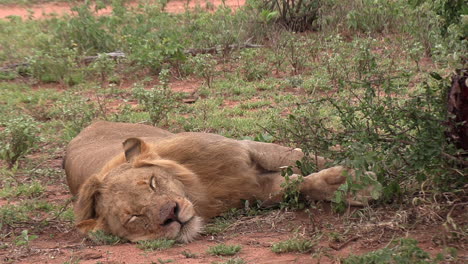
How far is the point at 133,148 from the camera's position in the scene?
4.63 metres

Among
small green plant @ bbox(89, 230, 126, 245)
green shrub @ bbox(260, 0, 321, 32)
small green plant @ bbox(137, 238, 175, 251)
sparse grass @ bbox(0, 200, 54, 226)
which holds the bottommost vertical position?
sparse grass @ bbox(0, 200, 54, 226)

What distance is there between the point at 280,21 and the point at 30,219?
21.1 feet

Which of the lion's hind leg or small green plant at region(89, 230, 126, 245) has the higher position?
the lion's hind leg

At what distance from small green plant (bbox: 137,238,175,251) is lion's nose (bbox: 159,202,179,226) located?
0.30 ft

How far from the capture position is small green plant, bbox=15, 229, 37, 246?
4426 millimetres

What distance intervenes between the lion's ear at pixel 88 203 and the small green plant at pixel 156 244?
472 millimetres

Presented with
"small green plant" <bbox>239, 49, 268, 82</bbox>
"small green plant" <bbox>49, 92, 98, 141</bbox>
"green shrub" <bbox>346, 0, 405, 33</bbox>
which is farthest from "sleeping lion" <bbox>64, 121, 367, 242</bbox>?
"green shrub" <bbox>346, 0, 405, 33</bbox>

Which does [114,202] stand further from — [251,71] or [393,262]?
[251,71]

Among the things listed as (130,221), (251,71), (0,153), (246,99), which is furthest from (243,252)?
(251,71)

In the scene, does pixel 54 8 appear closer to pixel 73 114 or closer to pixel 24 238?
pixel 73 114

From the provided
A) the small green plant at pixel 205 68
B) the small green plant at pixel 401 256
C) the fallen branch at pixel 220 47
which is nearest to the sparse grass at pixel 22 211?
the small green plant at pixel 401 256

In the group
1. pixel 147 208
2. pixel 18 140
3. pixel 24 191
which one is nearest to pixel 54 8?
pixel 18 140

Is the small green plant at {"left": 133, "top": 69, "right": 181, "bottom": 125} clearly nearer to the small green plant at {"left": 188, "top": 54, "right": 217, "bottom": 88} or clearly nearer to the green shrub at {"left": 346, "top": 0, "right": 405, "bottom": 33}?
the small green plant at {"left": 188, "top": 54, "right": 217, "bottom": 88}

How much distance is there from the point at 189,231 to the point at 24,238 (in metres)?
1.03
